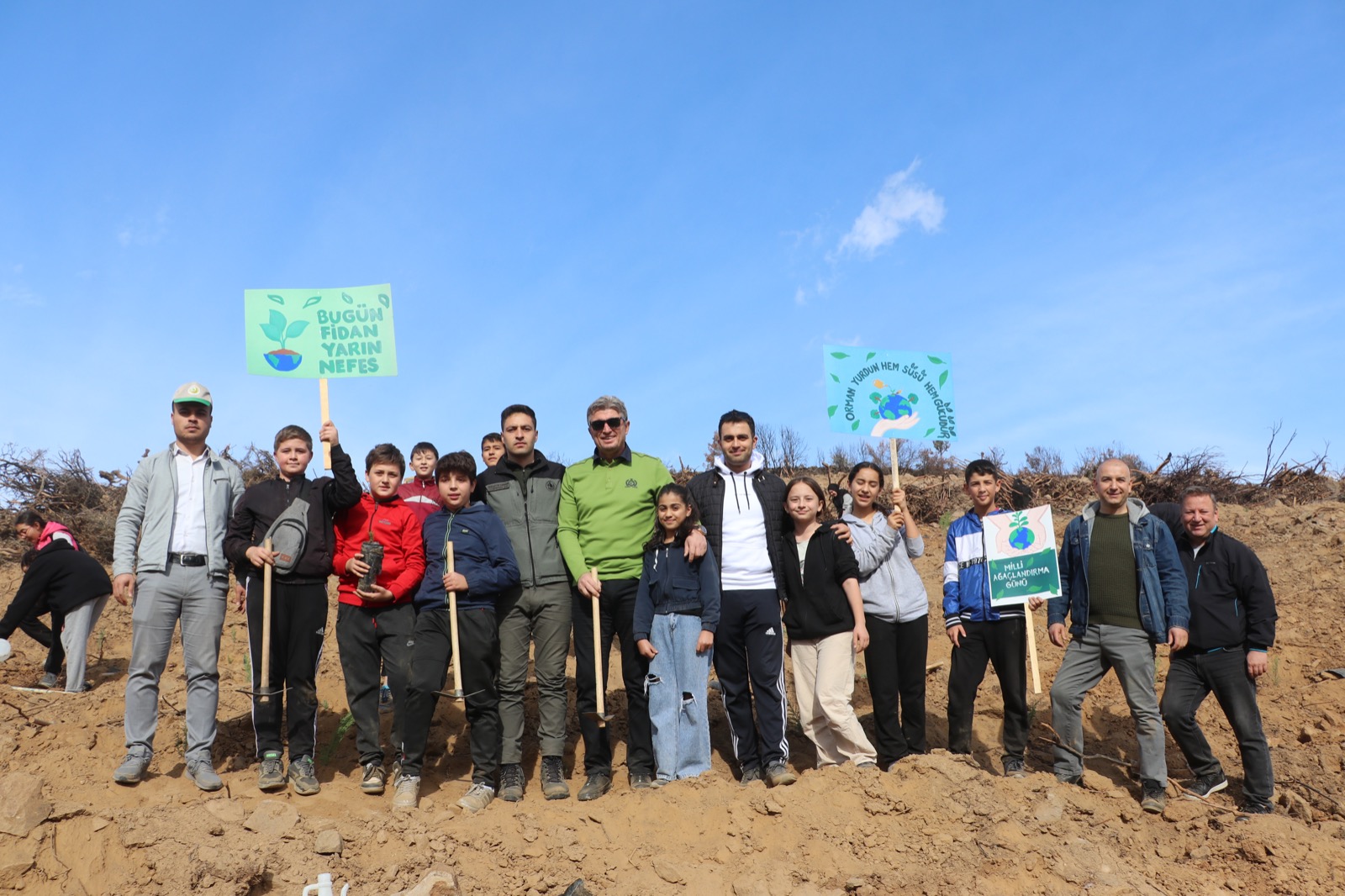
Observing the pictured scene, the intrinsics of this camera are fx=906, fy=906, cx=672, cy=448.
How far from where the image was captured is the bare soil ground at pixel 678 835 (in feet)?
14.8

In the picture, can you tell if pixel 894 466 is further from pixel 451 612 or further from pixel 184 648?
pixel 184 648

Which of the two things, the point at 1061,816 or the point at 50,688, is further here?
the point at 50,688

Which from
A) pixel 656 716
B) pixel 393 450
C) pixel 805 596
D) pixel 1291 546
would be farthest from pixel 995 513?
pixel 1291 546

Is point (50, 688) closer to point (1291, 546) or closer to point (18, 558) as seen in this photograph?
point (18, 558)

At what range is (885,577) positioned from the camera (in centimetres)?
598

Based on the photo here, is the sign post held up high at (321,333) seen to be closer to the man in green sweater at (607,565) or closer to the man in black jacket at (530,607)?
the man in black jacket at (530,607)

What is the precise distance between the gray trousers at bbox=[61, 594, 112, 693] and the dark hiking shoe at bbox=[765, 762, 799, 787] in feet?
21.7

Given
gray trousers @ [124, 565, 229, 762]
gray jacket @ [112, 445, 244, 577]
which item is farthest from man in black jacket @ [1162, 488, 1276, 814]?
gray jacket @ [112, 445, 244, 577]

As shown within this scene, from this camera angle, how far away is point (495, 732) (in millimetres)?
5773

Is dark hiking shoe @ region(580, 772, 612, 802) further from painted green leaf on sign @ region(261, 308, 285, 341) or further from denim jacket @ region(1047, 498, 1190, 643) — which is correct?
painted green leaf on sign @ region(261, 308, 285, 341)

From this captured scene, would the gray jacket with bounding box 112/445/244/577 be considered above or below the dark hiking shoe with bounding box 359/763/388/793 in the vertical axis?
above

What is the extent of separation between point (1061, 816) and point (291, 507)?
4962mm

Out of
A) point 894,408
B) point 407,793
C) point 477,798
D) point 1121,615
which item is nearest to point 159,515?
point 407,793

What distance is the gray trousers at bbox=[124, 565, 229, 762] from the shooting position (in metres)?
5.52
